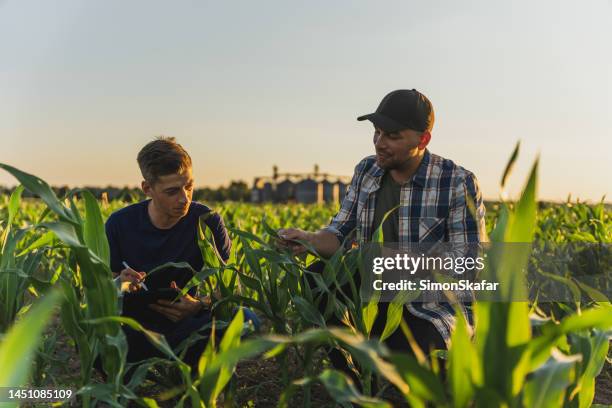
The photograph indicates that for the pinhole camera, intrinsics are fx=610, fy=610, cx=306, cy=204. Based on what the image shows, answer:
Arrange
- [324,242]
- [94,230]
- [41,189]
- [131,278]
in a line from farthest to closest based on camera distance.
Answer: [324,242]
[131,278]
[94,230]
[41,189]

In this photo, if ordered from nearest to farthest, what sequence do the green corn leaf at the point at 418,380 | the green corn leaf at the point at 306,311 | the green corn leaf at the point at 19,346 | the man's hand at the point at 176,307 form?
the green corn leaf at the point at 19,346 < the green corn leaf at the point at 418,380 < the green corn leaf at the point at 306,311 < the man's hand at the point at 176,307

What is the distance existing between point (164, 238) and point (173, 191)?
0.80ft

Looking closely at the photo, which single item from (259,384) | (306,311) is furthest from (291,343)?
(259,384)

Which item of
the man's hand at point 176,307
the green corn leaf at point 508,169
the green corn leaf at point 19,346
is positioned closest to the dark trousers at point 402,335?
the man's hand at point 176,307

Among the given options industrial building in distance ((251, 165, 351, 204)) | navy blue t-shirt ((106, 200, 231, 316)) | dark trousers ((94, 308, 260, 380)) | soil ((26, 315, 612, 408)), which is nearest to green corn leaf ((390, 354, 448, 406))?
soil ((26, 315, 612, 408))

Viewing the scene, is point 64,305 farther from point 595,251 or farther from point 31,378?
point 595,251

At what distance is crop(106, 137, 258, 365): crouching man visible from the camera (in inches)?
84.3

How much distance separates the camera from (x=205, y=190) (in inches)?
957

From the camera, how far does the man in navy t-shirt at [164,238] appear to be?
2.15 m

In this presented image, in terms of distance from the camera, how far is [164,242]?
2.37m

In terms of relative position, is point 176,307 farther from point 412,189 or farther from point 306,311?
point 412,189

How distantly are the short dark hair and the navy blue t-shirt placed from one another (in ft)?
0.74

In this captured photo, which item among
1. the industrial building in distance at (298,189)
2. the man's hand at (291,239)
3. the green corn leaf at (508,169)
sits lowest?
the industrial building in distance at (298,189)

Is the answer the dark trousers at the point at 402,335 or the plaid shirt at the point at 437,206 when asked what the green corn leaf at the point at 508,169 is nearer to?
the dark trousers at the point at 402,335
